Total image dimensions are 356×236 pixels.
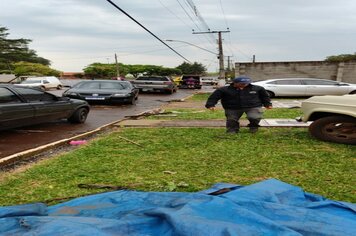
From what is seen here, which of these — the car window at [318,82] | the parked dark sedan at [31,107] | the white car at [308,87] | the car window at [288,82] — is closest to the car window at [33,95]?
the parked dark sedan at [31,107]

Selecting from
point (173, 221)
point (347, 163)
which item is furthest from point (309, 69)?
point (173, 221)

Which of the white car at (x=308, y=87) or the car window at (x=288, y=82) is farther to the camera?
the car window at (x=288, y=82)

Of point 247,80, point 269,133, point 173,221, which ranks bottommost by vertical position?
point 269,133

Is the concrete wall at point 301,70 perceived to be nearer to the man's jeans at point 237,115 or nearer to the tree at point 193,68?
the man's jeans at point 237,115

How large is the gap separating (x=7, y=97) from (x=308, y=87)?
18256 mm

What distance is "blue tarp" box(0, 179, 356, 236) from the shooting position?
2.59 m

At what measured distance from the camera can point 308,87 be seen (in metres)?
22.5

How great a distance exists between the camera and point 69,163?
19.1ft

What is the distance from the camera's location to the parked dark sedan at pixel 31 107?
8.11 meters

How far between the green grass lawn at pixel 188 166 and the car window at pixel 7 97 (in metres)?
2.26

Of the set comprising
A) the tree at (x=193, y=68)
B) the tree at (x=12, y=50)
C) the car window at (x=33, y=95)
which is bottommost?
the tree at (x=193, y=68)

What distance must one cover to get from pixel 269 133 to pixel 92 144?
13.2 ft

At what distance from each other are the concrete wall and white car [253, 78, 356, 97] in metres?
6.00

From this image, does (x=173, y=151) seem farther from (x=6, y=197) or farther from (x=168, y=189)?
(x=6, y=197)
